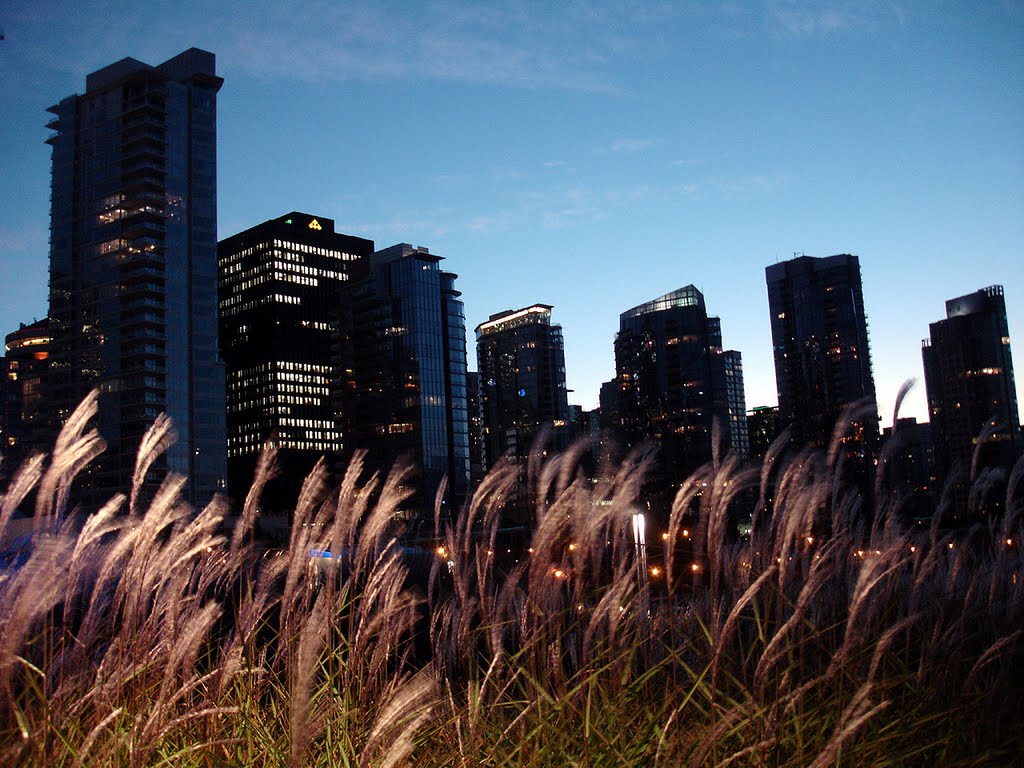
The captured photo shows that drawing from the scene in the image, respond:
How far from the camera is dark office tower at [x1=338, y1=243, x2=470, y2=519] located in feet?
452

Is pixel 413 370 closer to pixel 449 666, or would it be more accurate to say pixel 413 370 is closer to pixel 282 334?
pixel 282 334

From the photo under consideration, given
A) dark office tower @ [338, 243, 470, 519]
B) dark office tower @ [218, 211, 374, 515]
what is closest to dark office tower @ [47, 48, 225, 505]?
dark office tower @ [338, 243, 470, 519]

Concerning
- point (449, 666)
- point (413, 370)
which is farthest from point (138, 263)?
point (449, 666)

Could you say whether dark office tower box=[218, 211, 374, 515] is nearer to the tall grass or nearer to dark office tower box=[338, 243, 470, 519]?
dark office tower box=[338, 243, 470, 519]

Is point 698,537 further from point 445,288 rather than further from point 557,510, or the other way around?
point 445,288

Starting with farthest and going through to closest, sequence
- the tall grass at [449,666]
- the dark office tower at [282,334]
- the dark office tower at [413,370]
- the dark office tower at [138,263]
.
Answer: the dark office tower at [282,334]
the dark office tower at [413,370]
the dark office tower at [138,263]
the tall grass at [449,666]

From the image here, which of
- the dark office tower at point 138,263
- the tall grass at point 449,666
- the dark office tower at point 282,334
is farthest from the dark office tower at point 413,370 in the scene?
the tall grass at point 449,666

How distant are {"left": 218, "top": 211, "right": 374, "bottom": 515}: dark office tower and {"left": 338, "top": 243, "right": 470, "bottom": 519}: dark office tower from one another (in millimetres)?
16380

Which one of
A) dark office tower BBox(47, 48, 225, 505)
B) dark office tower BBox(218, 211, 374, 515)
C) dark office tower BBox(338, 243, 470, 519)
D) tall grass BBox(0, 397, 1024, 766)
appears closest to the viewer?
tall grass BBox(0, 397, 1024, 766)

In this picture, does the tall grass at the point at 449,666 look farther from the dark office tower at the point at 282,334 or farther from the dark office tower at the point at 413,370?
the dark office tower at the point at 282,334

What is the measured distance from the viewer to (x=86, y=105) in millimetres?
114312

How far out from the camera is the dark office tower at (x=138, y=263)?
10325 cm

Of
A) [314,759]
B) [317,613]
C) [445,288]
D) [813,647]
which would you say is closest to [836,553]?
[813,647]

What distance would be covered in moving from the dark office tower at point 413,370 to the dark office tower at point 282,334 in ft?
53.7
